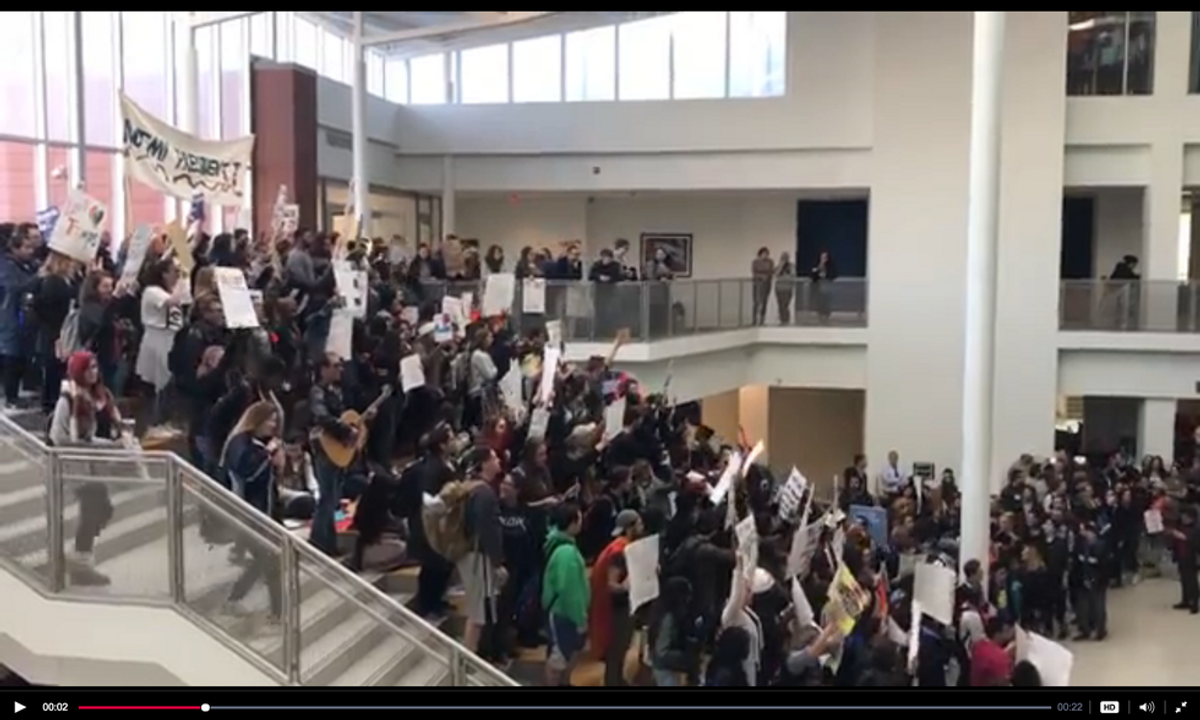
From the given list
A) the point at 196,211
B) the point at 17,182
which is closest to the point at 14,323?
the point at 196,211

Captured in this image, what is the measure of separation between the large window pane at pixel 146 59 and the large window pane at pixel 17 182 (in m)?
1.94

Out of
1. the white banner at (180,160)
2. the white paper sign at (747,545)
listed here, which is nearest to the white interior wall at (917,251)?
the white banner at (180,160)

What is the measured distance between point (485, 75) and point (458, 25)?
478cm

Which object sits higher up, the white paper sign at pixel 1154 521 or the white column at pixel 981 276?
the white column at pixel 981 276

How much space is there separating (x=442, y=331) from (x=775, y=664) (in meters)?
4.80

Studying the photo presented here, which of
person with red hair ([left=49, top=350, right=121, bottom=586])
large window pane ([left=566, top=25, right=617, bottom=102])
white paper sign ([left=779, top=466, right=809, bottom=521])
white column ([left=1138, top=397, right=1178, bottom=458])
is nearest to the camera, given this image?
person with red hair ([left=49, top=350, right=121, bottom=586])

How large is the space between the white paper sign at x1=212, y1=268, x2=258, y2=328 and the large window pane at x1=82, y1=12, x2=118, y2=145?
670 centimetres

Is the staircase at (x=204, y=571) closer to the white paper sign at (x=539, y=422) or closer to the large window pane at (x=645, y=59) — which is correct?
the white paper sign at (x=539, y=422)

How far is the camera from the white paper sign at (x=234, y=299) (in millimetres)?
7305

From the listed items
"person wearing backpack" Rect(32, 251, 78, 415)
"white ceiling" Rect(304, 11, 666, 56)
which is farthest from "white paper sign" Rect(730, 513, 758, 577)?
"white ceiling" Rect(304, 11, 666, 56)

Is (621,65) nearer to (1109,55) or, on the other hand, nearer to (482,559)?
(1109,55)

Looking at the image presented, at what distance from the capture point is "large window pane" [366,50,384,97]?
903 inches

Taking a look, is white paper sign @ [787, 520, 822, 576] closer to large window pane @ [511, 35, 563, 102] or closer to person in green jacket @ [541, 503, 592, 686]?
person in green jacket @ [541, 503, 592, 686]

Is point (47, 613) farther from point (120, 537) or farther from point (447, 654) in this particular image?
point (447, 654)
